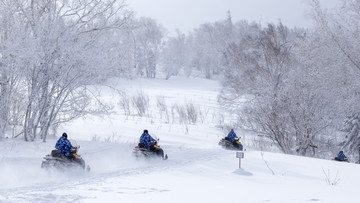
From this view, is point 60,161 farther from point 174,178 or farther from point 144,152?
point 144,152

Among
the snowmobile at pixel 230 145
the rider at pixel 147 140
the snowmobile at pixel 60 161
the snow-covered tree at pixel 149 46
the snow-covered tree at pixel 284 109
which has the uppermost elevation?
the snow-covered tree at pixel 149 46

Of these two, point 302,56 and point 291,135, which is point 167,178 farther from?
point 302,56

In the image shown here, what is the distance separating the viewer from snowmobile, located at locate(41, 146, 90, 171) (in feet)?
38.2

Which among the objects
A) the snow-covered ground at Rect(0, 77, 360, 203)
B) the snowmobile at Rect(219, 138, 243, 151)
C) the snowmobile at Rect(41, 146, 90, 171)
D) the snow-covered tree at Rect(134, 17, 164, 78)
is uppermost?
the snow-covered tree at Rect(134, 17, 164, 78)

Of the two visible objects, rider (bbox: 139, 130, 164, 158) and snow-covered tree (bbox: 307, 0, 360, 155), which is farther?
snow-covered tree (bbox: 307, 0, 360, 155)

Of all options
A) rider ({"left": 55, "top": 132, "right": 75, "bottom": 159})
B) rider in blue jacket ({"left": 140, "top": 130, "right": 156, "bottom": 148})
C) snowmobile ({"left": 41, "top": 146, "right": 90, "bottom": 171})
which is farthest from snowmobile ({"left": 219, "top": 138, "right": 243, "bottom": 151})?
rider ({"left": 55, "top": 132, "right": 75, "bottom": 159})

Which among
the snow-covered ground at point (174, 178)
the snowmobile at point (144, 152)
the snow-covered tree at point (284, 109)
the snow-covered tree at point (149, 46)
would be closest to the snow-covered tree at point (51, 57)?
the snow-covered ground at point (174, 178)

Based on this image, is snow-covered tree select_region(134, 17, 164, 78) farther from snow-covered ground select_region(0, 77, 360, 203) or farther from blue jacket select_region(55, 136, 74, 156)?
blue jacket select_region(55, 136, 74, 156)

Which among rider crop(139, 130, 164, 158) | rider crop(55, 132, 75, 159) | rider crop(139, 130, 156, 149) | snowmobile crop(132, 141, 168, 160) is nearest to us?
rider crop(55, 132, 75, 159)

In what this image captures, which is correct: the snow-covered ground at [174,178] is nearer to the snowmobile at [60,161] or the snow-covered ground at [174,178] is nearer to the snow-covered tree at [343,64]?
the snowmobile at [60,161]

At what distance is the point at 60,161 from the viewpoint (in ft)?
38.5

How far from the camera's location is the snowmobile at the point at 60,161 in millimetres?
11648

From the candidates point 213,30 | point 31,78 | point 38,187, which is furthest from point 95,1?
point 213,30

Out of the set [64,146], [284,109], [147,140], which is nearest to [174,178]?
[64,146]
